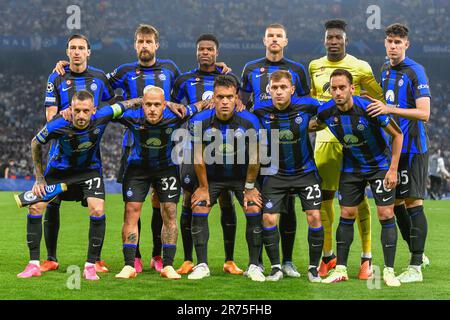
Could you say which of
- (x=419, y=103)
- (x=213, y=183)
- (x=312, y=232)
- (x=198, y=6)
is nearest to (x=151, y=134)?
(x=213, y=183)

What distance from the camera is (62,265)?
733cm

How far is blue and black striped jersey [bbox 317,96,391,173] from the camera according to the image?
628 centimetres

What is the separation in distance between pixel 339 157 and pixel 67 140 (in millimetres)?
2539

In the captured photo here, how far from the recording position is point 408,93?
672cm

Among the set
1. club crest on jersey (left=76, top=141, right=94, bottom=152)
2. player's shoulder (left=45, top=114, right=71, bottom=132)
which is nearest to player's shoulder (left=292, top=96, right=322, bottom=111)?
club crest on jersey (left=76, top=141, right=94, bottom=152)

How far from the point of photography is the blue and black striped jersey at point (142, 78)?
7.05 meters

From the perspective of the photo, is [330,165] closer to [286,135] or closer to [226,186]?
[286,135]

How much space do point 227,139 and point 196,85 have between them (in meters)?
0.82

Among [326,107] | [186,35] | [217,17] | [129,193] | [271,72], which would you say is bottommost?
[129,193]

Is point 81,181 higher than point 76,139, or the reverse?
point 76,139

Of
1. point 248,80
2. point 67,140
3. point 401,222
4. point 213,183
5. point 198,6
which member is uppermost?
point 198,6

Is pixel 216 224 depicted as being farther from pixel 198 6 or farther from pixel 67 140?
pixel 198 6

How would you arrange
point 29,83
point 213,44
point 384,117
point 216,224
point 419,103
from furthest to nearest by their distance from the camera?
point 29,83 < point 216,224 < point 213,44 < point 419,103 < point 384,117

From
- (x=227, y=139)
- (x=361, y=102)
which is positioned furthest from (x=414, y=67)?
(x=227, y=139)
